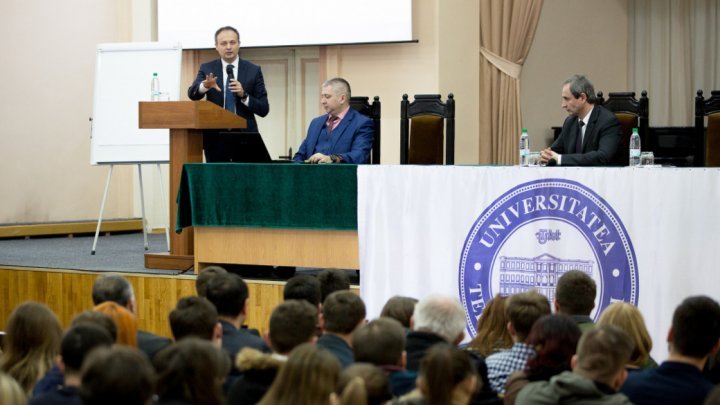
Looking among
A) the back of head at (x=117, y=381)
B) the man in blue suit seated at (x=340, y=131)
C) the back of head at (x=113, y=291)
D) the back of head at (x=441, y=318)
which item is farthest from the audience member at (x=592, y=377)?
the man in blue suit seated at (x=340, y=131)

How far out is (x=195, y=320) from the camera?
3580 millimetres

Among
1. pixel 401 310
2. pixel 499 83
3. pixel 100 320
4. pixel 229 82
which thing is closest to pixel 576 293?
pixel 401 310

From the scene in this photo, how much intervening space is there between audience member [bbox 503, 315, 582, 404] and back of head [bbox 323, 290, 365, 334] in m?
0.59

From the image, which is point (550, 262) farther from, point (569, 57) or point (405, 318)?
point (569, 57)

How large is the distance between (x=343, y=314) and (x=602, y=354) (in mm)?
981

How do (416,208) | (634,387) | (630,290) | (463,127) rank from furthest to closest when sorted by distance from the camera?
1. (463,127)
2. (416,208)
3. (630,290)
4. (634,387)

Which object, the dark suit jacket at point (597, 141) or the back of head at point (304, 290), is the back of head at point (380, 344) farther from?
the dark suit jacket at point (597, 141)

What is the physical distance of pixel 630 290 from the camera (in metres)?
5.50

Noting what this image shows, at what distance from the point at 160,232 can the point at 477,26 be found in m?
3.74

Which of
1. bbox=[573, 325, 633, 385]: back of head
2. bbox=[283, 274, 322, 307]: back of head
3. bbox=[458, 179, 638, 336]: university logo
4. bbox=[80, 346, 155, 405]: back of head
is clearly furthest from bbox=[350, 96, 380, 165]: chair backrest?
bbox=[80, 346, 155, 405]: back of head

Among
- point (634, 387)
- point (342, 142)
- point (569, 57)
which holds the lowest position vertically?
point (634, 387)

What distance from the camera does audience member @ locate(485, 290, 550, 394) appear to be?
12.0ft

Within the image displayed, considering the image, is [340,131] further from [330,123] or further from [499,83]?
[499,83]

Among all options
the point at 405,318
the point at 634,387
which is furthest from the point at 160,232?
the point at 634,387
